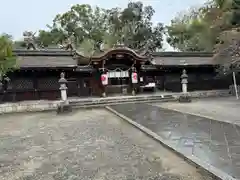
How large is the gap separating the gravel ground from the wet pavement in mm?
437

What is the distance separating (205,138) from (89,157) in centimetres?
306

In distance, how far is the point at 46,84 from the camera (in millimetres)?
17031

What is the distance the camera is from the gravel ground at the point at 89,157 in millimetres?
4340

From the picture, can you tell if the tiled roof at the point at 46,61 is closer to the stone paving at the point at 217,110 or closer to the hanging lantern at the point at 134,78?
the hanging lantern at the point at 134,78

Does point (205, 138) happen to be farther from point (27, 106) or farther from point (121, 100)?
point (27, 106)

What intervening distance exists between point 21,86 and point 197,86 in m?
13.4

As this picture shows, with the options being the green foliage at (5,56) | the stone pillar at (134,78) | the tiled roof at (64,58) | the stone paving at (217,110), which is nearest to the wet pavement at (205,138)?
the stone paving at (217,110)

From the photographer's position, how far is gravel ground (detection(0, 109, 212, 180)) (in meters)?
4.34

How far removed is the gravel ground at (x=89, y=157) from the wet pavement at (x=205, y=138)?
0.44m

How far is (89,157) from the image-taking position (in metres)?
5.39

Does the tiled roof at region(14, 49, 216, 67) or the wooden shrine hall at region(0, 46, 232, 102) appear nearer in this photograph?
the wooden shrine hall at region(0, 46, 232, 102)

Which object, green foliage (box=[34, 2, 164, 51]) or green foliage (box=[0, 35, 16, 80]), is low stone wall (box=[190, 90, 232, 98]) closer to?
green foliage (box=[0, 35, 16, 80])

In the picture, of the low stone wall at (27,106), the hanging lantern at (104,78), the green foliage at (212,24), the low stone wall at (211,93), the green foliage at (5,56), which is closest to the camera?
the green foliage at (5,56)

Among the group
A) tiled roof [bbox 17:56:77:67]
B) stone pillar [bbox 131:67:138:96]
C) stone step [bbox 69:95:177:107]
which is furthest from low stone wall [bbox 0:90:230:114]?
tiled roof [bbox 17:56:77:67]
